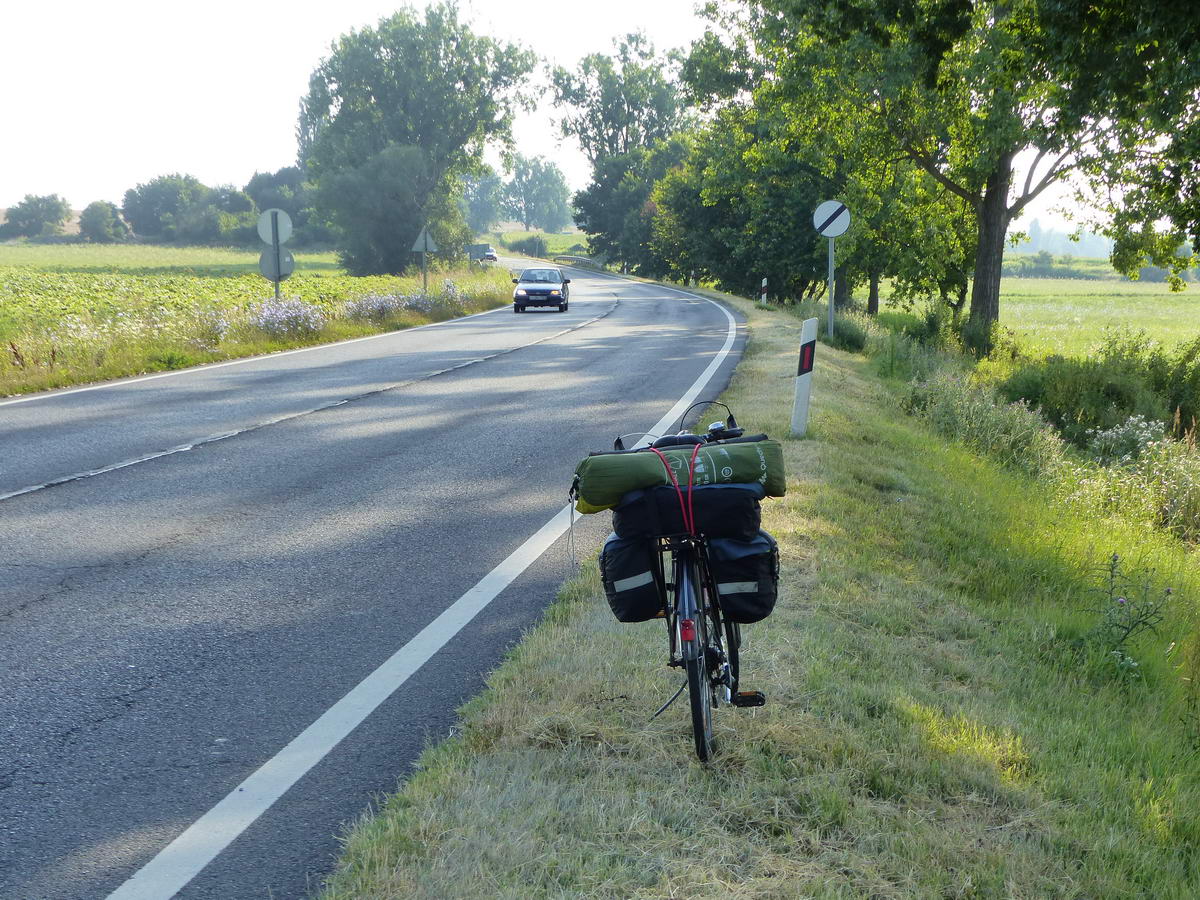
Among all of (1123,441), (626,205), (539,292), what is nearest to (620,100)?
(626,205)

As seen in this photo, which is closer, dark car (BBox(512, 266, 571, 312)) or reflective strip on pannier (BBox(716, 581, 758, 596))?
reflective strip on pannier (BBox(716, 581, 758, 596))

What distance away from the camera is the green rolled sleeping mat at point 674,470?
10.5 feet

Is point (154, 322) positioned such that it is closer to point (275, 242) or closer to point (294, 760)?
point (275, 242)

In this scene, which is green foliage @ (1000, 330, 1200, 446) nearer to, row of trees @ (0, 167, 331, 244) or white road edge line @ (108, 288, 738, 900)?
white road edge line @ (108, 288, 738, 900)

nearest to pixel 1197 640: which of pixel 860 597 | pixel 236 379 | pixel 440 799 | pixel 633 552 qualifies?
pixel 860 597

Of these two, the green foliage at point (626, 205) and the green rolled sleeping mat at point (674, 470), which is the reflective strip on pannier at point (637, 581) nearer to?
the green rolled sleeping mat at point (674, 470)

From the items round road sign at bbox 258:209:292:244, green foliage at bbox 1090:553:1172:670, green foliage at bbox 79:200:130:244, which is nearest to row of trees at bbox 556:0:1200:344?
green foliage at bbox 1090:553:1172:670

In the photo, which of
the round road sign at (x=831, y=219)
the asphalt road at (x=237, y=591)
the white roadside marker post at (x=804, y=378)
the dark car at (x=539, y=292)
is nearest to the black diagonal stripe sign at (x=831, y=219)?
the round road sign at (x=831, y=219)

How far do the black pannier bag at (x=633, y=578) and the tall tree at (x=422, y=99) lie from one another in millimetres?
71159

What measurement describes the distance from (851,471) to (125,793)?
6.15 m

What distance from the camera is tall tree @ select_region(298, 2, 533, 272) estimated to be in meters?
74.0

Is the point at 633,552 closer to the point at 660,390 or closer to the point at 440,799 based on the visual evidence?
the point at 440,799

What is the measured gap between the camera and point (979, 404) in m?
13.2

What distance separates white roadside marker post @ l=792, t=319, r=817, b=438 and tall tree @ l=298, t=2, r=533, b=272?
6562cm
